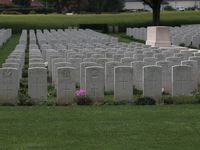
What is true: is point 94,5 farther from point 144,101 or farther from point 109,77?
point 144,101

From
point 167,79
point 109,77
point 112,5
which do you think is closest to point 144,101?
point 167,79

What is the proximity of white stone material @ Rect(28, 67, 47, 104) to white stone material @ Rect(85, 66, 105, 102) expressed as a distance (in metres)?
0.95

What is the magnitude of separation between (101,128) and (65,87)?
3.05 meters

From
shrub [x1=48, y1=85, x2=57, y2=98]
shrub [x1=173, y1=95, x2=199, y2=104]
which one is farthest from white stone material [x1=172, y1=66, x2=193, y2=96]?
shrub [x1=48, y1=85, x2=57, y2=98]

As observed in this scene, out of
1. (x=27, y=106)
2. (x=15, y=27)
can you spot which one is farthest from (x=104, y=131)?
(x=15, y=27)

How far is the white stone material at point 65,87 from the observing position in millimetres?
11586

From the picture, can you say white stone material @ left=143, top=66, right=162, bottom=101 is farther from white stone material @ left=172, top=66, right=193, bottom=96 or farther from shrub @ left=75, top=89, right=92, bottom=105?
shrub @ left=75, top=89, right=92, bottom=105

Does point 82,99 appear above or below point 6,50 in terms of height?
below

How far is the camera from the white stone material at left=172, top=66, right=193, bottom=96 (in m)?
12.3

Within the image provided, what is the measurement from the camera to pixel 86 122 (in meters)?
Result: 9.23

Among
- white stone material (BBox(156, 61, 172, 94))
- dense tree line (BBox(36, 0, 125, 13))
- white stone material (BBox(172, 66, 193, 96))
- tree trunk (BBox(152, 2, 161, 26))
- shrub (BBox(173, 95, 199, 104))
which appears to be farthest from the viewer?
dense tree line (BBox(36, 0, 125, 13))

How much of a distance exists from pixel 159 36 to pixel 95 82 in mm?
16285

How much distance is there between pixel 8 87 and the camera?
459 inches

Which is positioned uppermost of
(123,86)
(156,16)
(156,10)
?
(156,10)
